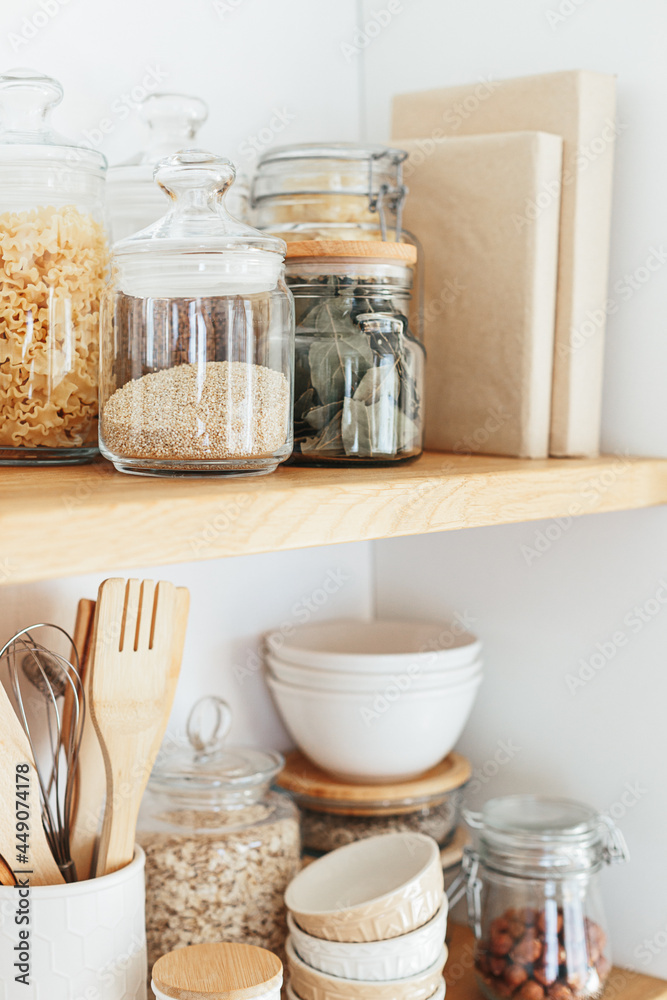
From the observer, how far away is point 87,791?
29.0 inches

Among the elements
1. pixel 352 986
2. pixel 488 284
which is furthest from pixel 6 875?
pixel 488 284

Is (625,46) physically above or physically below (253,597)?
above

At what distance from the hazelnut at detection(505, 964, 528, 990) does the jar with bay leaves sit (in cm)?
47

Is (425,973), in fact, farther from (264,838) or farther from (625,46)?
(625,46)

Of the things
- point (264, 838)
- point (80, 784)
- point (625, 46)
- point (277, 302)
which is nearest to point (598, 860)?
point (264, 838)

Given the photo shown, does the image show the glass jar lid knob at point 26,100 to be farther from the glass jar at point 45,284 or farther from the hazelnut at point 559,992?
the hazelnut at point 559,992

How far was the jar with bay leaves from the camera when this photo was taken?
730 millimetres

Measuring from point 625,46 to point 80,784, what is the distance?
0.78 m

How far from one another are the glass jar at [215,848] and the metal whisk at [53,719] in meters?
0.08

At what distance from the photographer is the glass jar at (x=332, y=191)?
32.4 inches

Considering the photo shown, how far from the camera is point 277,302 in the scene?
677mm

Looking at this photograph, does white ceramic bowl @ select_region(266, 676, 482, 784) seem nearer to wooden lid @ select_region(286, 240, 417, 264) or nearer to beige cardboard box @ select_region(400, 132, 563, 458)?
beige cardboard box @ select_region(400, 132, 563, 458)

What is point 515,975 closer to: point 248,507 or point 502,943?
point 502,943

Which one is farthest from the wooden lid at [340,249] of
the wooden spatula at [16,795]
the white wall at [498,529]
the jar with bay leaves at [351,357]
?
the wooden spatula at [16,795]
